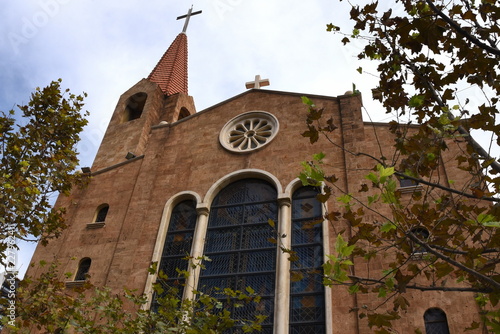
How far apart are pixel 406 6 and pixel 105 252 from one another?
10211mm

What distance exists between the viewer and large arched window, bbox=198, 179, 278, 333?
1081 cm

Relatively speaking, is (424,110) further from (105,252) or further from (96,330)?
(105,252)

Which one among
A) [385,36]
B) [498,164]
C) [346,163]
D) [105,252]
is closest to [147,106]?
[105,252]

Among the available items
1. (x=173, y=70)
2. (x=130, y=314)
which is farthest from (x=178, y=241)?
(x=173, y=70)

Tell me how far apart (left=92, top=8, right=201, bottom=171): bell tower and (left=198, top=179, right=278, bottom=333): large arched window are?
205 inches

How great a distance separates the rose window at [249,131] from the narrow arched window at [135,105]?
8.98m

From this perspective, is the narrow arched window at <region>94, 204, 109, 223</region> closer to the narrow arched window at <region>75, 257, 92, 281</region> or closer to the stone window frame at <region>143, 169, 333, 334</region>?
the narrow arched window at <region>75, 257, 92, 281</region>

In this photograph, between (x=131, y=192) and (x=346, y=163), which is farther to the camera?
(x=131, y=192)

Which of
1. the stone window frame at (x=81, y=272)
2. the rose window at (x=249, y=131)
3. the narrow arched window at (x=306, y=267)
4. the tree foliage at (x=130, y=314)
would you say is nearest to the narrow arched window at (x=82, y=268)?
Answer: the stone window frame at (x=81, y=272)

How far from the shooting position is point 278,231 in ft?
37.6

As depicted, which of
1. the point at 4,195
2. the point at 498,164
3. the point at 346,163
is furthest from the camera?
the point at 346,163

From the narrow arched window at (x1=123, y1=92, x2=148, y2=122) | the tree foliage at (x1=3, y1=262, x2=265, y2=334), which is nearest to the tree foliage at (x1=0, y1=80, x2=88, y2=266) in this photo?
the tree foliage at (x1=3, y1=262, x2=265, y2=334)

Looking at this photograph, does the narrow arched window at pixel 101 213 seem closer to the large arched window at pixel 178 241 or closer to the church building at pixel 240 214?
the church building at pixel 240 214

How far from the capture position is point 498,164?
15.8 feet
